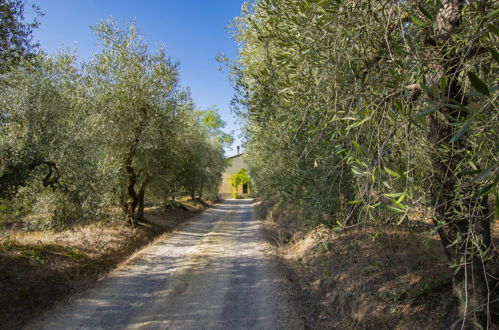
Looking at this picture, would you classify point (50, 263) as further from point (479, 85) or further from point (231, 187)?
point (231, 187)

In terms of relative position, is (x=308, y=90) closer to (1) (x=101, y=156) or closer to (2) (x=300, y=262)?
(2) (x=300, y=262)

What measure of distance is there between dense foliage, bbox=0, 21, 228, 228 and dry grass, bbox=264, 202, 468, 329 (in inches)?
278

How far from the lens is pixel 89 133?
11.7 metres

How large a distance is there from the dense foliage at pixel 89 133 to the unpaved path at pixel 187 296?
108 inches

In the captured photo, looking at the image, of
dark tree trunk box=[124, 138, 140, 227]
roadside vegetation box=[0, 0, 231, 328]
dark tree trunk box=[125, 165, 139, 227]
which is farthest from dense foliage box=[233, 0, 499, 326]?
dark tree trunk box=[125, 165, 139, 227]

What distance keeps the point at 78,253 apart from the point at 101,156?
A: 3.60 metres

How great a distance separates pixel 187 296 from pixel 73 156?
5395mm

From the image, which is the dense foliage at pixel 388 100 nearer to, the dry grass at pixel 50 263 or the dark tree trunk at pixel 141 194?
the dry grass at pixel 50 263

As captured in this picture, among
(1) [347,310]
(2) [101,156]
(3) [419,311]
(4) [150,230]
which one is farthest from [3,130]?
(4) [150,230]

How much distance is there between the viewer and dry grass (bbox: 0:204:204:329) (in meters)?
7.66

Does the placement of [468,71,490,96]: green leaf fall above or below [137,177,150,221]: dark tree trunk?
above

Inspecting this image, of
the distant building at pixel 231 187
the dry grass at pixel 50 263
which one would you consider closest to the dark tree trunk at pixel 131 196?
the dry grass at pixel 50 263

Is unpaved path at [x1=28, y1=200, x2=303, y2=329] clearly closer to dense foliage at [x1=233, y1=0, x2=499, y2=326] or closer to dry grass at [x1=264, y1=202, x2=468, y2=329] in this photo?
dry grass at [x1=264, y1=202, x2=468, y2=329]

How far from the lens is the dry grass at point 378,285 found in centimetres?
562
